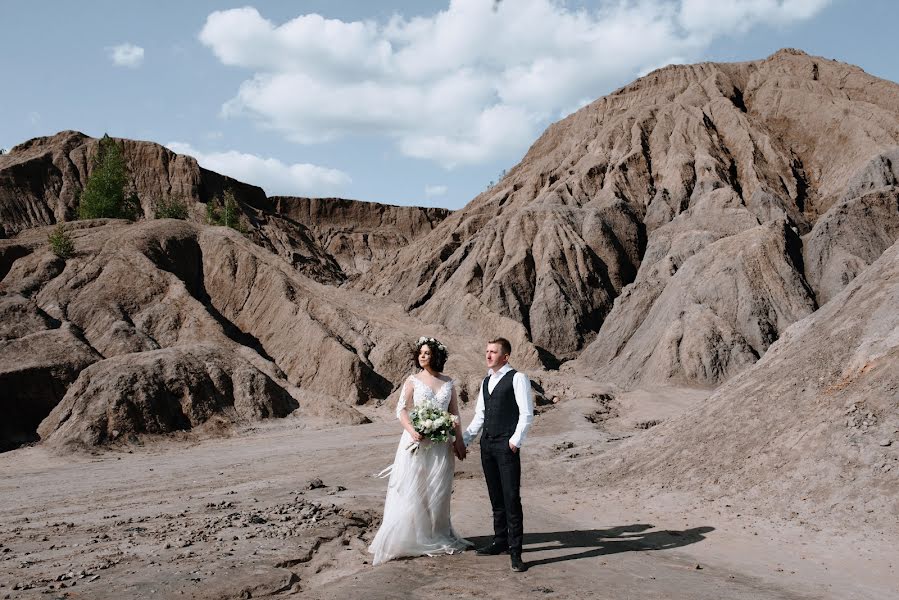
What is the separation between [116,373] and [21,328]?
8567 mm

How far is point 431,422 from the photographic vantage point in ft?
24.9

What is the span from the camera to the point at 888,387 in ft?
34.2

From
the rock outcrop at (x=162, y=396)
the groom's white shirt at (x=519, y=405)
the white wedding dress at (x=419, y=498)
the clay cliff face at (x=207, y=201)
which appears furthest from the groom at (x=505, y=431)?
the clay cliff face at (x=207, y=201)

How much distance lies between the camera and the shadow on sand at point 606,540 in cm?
834

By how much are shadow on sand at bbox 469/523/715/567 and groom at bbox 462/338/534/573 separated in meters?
0.69

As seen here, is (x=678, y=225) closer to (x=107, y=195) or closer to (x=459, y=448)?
(x=459, y=448)

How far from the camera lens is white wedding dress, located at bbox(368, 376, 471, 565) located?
7.66 m

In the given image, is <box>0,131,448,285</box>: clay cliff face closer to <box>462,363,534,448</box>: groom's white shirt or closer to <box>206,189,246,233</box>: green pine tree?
<box>206,189,246,233</box>: green pine tree

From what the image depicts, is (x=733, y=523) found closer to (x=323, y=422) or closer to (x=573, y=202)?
(x=323, y=422)

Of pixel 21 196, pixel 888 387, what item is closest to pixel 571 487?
pixel 888 387

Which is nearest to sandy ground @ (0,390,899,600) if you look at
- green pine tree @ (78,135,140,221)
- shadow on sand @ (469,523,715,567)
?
shadow on sand @ (469,523,715,567)

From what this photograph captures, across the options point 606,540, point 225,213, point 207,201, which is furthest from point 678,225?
point 207,201

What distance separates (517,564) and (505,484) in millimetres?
782

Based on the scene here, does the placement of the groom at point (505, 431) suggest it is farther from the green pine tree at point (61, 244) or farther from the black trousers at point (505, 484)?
the green pine tree at point (61, 244)
